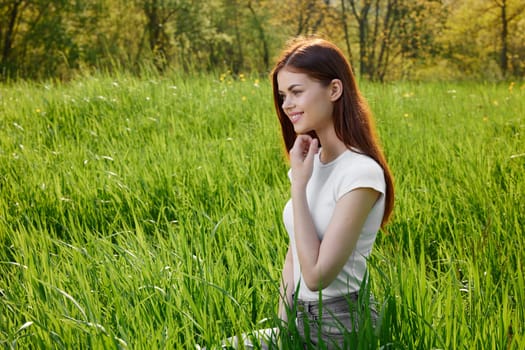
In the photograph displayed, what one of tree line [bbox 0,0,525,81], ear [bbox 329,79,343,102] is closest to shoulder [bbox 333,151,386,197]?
ear [bbox 329,79,343,102]

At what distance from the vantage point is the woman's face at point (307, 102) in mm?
1875

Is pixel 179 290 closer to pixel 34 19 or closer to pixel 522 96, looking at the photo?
pixel 522 96

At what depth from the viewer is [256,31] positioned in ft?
105

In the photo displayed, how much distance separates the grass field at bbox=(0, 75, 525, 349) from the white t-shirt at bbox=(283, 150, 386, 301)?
0.13m

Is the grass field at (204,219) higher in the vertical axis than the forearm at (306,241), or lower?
lower

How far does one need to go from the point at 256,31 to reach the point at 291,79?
102 ft

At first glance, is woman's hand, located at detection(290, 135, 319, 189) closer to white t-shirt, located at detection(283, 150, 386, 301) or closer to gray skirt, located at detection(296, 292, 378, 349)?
white t-shirt, located at detection(283, 150, 386, 301)

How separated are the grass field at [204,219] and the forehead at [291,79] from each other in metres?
0.66

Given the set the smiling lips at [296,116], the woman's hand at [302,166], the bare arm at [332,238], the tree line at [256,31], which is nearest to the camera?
the bare arm at [332,238]

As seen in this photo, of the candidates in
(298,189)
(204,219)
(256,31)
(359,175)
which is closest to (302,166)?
(298,189)

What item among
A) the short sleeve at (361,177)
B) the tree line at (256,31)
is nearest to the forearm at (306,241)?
the short sleeve at (361,177)

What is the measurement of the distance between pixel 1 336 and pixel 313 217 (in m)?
1.29

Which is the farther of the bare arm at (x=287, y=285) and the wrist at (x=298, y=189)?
the bare arm at (x=287, y=285)

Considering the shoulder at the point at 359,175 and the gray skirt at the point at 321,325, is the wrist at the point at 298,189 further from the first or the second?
the gray skirt at the point at 321,325
